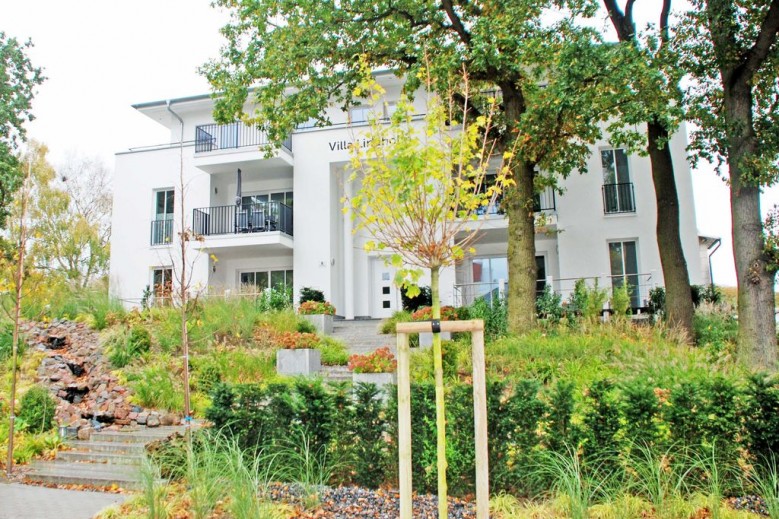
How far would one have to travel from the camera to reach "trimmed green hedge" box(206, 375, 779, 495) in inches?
178

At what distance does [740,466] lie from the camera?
4531 millimetres

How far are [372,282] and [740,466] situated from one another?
15596mm

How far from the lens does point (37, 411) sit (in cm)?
758

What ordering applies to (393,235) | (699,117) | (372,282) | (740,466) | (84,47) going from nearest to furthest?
(393,235)
(740,466)
(84,47)
(699,117)
(372,282)

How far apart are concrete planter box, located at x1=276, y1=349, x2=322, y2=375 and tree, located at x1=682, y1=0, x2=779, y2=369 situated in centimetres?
763

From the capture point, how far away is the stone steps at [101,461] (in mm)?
5961

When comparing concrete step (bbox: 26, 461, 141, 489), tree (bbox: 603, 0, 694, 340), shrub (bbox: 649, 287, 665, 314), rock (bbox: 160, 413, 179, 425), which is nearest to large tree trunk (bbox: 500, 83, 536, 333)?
tree (bbox: 603, 0, 694, 340)

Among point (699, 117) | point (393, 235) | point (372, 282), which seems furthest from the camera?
point (372, 282)

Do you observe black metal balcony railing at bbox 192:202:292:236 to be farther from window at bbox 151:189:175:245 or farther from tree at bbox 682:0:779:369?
tree at bbox 682:0:779:369

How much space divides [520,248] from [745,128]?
15.2 ft

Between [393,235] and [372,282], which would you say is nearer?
[393,235]

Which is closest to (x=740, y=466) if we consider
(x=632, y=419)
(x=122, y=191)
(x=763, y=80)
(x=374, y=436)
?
(x=632, y=419)

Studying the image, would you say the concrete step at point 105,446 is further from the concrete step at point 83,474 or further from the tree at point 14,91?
the tree at point 14,91

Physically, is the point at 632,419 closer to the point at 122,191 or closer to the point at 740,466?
the point at 740,466
